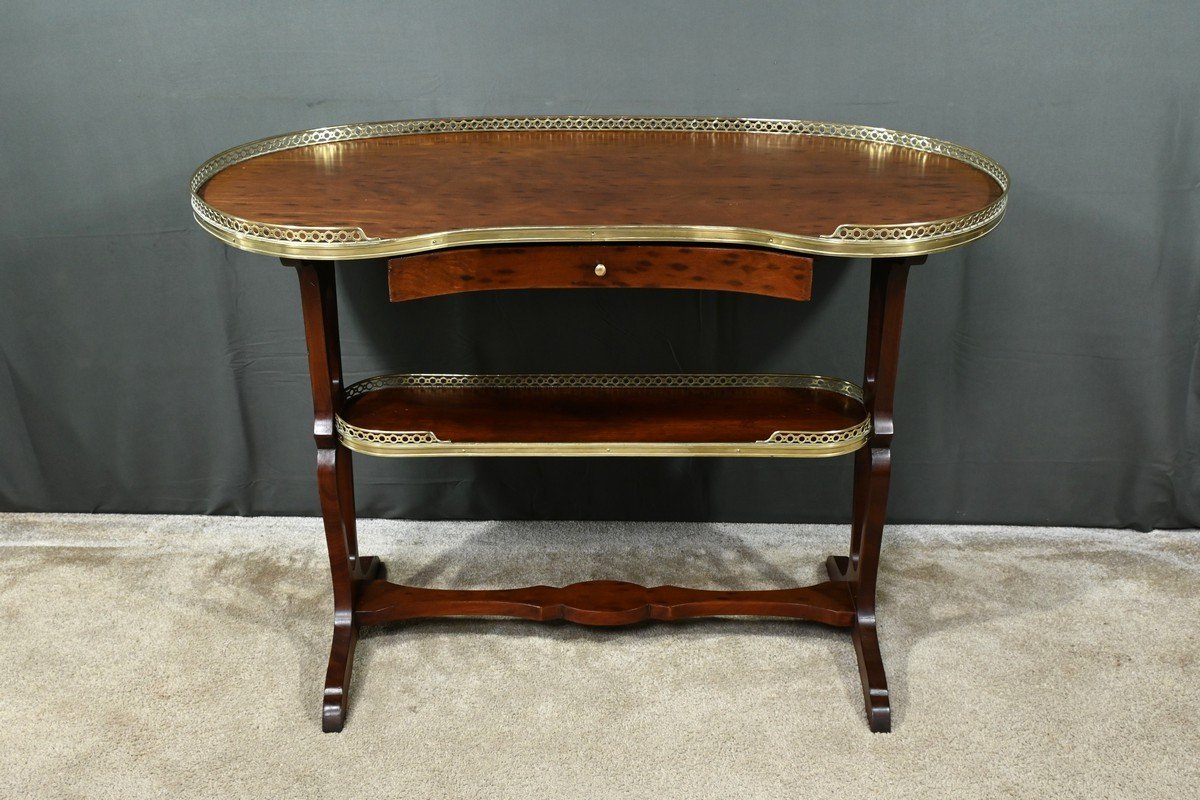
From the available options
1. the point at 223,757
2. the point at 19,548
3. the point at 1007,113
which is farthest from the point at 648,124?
the point at 19,548

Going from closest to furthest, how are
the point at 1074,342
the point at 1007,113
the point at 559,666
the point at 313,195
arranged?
the point at 313,195 < the point at 559,666 < the point at 1007,113 < the point at 1074,342

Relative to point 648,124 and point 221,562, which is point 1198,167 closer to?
point 648,124

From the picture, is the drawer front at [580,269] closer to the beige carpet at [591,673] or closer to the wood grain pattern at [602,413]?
the wood grain pattern at [602,413]

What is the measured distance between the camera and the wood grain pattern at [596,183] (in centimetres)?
202

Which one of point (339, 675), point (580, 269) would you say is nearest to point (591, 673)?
point (339, 675)

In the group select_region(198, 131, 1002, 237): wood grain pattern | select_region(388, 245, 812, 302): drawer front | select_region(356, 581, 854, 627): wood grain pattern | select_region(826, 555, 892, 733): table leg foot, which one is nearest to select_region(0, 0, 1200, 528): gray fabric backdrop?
select_region(198, 131, 1002, 237): wood grain pattern

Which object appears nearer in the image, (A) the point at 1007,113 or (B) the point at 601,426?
(B) the point at 601,426

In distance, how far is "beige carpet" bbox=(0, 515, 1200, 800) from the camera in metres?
2.22

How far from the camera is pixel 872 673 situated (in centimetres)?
241

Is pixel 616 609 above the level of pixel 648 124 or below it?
below

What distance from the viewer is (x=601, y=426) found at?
Answer: 234cm

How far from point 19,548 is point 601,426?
71.0 inches

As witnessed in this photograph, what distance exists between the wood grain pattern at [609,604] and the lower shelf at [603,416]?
0.47 meters

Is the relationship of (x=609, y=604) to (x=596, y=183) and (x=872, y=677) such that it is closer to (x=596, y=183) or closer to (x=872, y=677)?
(x=872, y=677)
